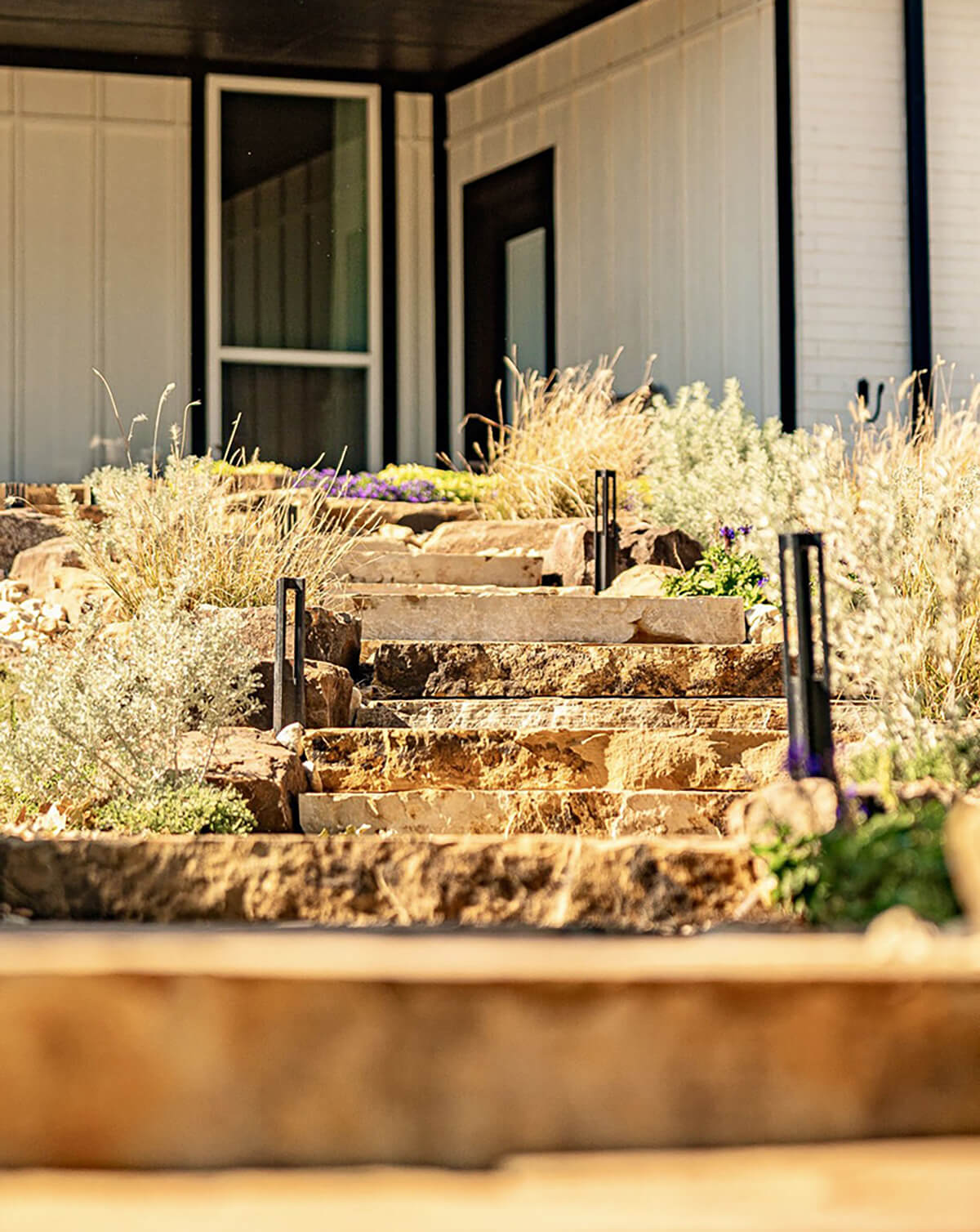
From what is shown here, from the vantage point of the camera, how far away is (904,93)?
8.81 meters

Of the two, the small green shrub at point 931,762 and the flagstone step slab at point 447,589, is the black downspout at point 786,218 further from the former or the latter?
the small green shrub at point 931,762

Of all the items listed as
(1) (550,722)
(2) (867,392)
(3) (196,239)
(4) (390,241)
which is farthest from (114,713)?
(4) (390,241)

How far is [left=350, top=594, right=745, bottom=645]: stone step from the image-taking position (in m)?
5.71

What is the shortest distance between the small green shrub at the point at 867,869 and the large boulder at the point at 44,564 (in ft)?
13.3

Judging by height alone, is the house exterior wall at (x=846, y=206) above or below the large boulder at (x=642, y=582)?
above

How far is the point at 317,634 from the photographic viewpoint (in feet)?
17.0

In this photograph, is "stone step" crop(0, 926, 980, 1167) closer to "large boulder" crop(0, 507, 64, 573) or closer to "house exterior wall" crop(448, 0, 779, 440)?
"large boulder" crop(0, 507, 64, 573)

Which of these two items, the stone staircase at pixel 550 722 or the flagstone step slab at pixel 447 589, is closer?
the stone staircase at pixel 550 722

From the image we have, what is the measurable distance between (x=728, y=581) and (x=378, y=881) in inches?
134

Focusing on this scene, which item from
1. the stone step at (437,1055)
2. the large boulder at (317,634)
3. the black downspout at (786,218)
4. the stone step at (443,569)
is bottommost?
the stone step at (437,1055)

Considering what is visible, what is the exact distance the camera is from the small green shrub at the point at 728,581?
20.3ft

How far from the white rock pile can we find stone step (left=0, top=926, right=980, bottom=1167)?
145 inches

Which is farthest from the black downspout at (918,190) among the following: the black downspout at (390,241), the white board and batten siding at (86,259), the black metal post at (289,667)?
the black metal post at (289,667)

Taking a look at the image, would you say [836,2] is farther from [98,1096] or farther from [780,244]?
[98,1096]
